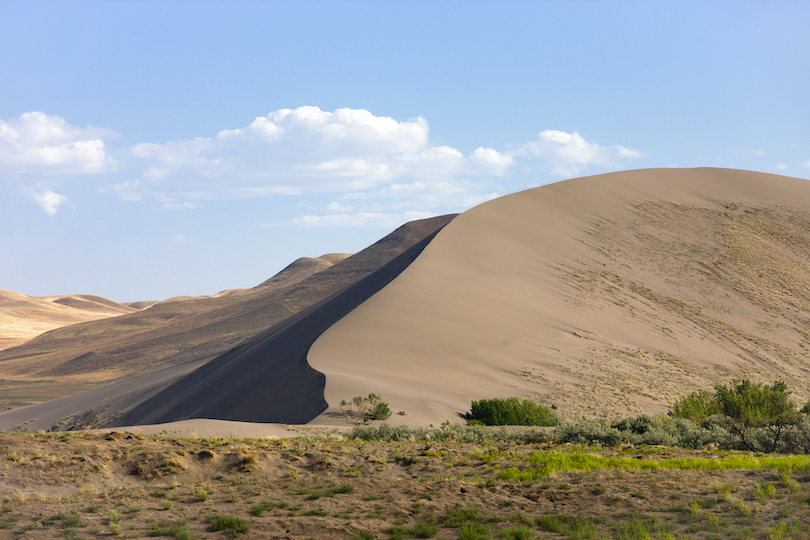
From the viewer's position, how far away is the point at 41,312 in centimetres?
14538

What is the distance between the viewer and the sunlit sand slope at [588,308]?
2020 centimetres

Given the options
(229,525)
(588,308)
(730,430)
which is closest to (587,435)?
(730,430)

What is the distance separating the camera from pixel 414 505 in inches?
318

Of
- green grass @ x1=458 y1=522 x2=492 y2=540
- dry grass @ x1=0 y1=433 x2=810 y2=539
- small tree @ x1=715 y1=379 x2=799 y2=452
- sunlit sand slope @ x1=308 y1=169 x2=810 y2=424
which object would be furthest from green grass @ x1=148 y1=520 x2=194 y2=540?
small tree @ x1=715 y1=379 x2=799 y2=452

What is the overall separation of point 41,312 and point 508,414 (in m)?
157

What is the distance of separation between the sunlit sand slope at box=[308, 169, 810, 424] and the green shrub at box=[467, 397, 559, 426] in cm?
97

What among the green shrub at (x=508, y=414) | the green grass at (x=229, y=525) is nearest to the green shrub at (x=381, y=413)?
the green shrub at (x=508, y=414)

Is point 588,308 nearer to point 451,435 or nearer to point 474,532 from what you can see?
point 451,435

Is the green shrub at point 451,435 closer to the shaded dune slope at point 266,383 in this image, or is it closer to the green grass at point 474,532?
the shaded dune slope at point 266,383

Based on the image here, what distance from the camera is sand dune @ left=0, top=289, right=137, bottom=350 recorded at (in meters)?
118

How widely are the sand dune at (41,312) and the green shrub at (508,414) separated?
111389mm

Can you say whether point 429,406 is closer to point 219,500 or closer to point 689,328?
point 219,500

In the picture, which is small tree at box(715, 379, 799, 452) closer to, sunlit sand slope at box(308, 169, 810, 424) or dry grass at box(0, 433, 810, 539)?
sunlit sand slope at box(308, 169, 810, 424)

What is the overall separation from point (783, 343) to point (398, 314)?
1957 cm
